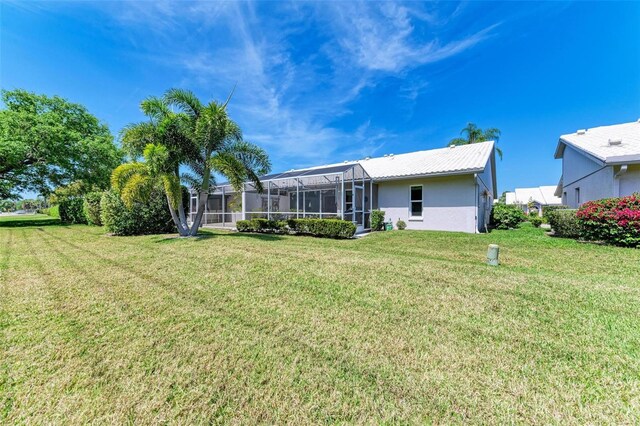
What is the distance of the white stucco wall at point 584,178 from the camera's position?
10.3 m

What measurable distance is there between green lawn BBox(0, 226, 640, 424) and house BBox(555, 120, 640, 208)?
6.47 metres

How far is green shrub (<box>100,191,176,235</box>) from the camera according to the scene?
39.7 feet

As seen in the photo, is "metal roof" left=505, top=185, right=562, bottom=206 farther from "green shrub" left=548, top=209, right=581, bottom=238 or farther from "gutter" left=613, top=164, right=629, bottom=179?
"green shrub" left=548, top=209, right=581, bottom=238

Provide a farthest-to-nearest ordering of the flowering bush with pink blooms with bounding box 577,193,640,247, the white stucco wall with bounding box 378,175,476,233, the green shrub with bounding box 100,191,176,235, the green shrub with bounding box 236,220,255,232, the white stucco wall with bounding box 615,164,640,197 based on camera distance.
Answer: the green shrub with bounding box 236,220,255,232, the green shrub with bounding box 100,191,176,235, the white stucco wall with bounding box 378,175,476,233, the white stucco wall with bounding box 615,164,640,197, the flowering bush with pink blooms with bounding box 577,193,640,247

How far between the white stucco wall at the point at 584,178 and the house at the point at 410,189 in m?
4.26

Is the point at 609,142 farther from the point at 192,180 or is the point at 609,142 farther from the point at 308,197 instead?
the point at 192,180

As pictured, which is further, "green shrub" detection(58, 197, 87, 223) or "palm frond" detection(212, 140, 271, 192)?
"green shrub" detection(58, 197, 87, 223)

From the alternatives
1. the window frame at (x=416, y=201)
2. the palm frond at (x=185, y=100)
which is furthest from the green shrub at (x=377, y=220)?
the palm frond at (x=185, y=100)

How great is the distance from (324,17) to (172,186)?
9043 millimetres

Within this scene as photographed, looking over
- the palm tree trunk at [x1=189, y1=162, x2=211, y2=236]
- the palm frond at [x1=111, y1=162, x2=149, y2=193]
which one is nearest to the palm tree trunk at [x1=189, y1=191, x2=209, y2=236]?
the palm tree trunk at [x1=189, y1=162, x2=211, y2=236]

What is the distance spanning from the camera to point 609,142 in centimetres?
1097

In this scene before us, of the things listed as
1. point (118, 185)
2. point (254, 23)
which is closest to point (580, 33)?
point (254, 23)

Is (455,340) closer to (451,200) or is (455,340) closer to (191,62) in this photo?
(451,200)

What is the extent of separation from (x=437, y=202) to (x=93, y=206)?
22992mm
